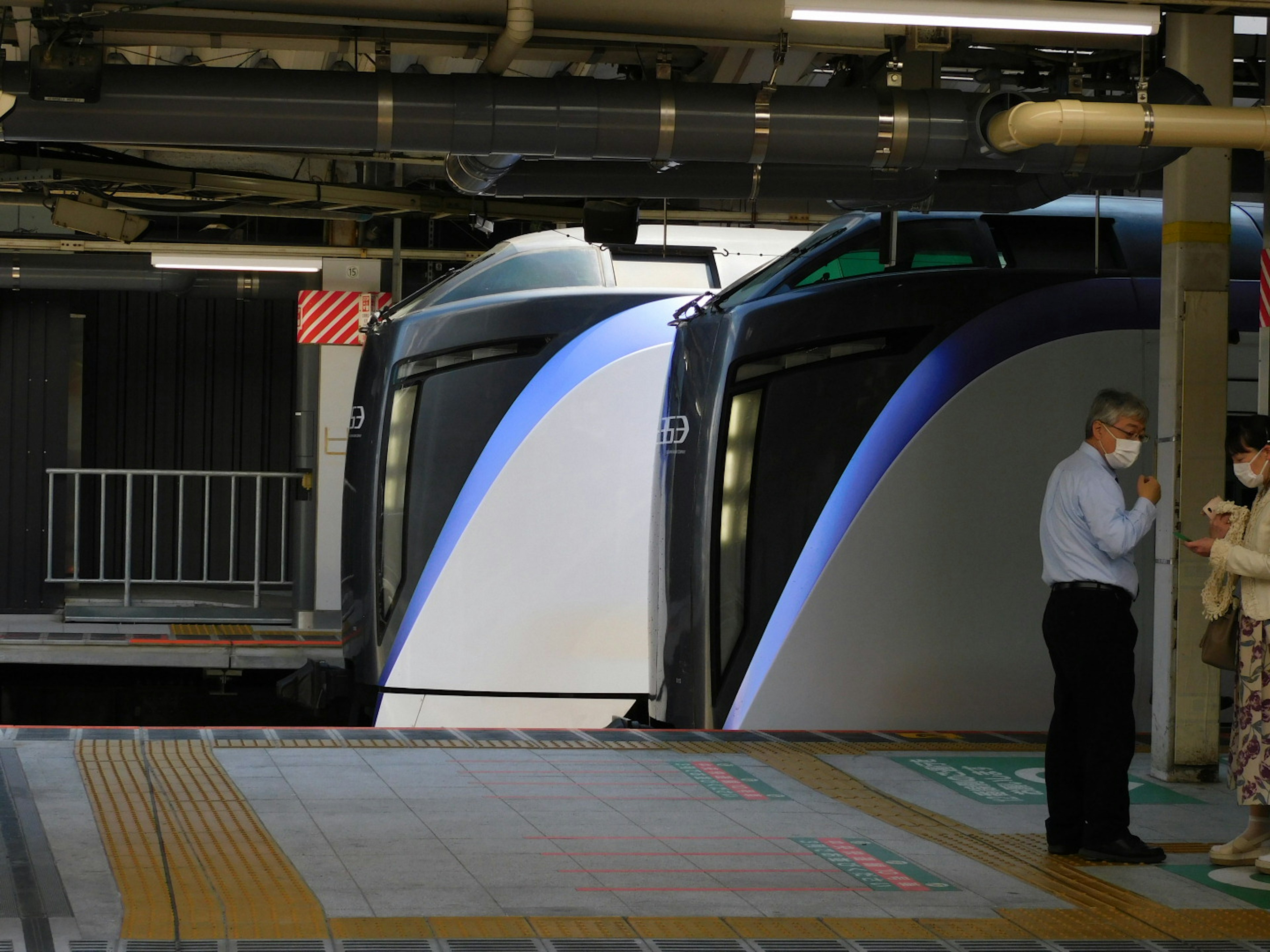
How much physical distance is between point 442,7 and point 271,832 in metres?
3.44

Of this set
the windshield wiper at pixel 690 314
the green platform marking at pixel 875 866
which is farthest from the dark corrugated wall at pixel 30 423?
the green platform marking at pixel 875 866

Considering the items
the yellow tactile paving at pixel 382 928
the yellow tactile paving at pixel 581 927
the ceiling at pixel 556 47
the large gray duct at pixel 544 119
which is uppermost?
the ceiling at pixel 556 47

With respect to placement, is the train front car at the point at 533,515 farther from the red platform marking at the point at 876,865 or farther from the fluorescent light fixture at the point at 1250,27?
the red platform marking at the point at 876,865

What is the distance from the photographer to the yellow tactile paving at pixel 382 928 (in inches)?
169

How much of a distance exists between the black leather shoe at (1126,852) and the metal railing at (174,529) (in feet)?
40.1

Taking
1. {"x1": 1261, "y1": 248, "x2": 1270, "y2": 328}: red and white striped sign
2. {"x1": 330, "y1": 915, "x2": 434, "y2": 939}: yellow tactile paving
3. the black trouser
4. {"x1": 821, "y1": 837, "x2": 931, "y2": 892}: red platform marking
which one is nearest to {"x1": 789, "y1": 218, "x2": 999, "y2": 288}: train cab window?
{"x1": 1261, "y1": 248, "x2": 1270, "y2": 328}: red and white striped sign

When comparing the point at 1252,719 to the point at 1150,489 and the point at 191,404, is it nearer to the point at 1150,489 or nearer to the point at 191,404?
the point at 1150,489

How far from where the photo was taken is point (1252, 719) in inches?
209

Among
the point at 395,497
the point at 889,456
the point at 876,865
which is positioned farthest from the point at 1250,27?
the point at 395,497

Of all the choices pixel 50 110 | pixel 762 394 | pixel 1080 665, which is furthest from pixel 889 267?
pixel 50 110

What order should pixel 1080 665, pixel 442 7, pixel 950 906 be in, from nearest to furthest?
pixel 950 906
pixel 1080 665
pixel 442 7

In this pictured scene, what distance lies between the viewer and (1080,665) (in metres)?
5.37

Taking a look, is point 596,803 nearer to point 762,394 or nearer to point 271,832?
point 271,832

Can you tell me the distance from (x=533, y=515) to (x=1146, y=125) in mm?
5268
